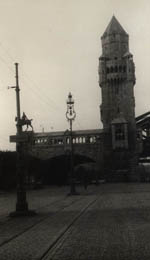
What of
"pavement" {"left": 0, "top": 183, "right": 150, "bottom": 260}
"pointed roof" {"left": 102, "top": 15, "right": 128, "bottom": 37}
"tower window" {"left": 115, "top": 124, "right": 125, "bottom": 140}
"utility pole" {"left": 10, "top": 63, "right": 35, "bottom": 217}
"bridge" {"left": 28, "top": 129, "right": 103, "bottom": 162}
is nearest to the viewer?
"pavement" {"left": 0, "top": 183, "right": 150, "bottom": 260}

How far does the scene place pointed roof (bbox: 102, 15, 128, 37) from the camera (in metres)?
110

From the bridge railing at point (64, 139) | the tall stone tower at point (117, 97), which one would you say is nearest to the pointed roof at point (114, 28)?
the tall stone tower at point (117, 97)

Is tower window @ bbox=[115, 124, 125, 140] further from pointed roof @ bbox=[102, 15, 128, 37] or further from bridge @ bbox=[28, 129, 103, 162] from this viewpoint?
pointed roof @ bbox=[102, 15, 128, 37]

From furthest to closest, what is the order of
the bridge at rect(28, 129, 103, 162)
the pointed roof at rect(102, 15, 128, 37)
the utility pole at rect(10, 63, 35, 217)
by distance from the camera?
the pointed roof at rect(102, 15, 128, 37) < the bridge at rect(28, 129, 103, 162) < the utility pole at rect(10, 63, 35, 217)

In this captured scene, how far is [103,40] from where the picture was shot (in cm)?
11225

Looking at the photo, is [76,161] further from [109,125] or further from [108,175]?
[108,175]

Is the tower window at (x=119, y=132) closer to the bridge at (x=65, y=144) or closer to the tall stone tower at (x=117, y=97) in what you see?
the tall stone tower at (x=117, y=97)

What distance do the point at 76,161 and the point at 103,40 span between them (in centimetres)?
2787

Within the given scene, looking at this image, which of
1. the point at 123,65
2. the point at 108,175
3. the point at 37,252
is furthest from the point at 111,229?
the point at 123,65

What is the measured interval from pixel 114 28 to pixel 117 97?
16.0 meters

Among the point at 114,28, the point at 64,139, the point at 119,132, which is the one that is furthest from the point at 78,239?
the point at 114,28

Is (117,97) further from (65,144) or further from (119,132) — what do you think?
(65,144)

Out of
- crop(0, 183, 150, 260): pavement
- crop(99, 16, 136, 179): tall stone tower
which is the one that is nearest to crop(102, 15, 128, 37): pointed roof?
crop(99, 16, 136, 179): tall stone tower

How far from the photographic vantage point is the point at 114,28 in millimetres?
109812
